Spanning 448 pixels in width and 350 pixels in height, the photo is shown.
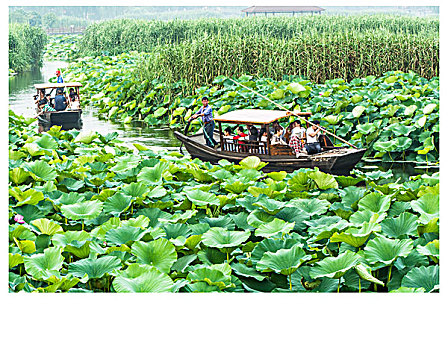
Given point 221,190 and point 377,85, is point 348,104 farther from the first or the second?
point 221,190

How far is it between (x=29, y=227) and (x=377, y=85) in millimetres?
5661

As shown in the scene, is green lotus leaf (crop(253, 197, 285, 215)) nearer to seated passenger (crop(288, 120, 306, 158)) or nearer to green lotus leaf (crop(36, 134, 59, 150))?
seated passenger (crop(288, 120, 306, 158))

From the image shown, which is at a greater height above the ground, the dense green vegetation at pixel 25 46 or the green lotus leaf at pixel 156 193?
the dense green vegetation at pixel 25 46

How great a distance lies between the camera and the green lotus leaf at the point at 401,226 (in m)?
2.58

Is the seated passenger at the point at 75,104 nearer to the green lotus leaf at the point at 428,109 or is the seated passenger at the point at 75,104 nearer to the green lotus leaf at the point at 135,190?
the green lotus leaf at the point at 135,190

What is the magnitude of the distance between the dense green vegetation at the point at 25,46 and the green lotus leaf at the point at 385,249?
420 centimetres

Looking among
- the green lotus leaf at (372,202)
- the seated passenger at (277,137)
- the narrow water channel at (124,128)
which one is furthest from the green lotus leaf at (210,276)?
the narrow water channel at (124,128)

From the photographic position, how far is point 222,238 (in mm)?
2549

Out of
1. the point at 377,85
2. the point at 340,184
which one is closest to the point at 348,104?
the point at 377,85

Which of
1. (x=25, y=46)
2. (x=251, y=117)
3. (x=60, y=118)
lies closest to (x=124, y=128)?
(x=60, y=118)

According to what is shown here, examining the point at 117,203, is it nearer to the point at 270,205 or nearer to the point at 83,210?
the point at 83,210

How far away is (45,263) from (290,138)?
9.62ft

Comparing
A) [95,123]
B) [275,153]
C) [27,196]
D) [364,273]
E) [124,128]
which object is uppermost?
[27,196]

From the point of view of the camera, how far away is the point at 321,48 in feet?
26.0
